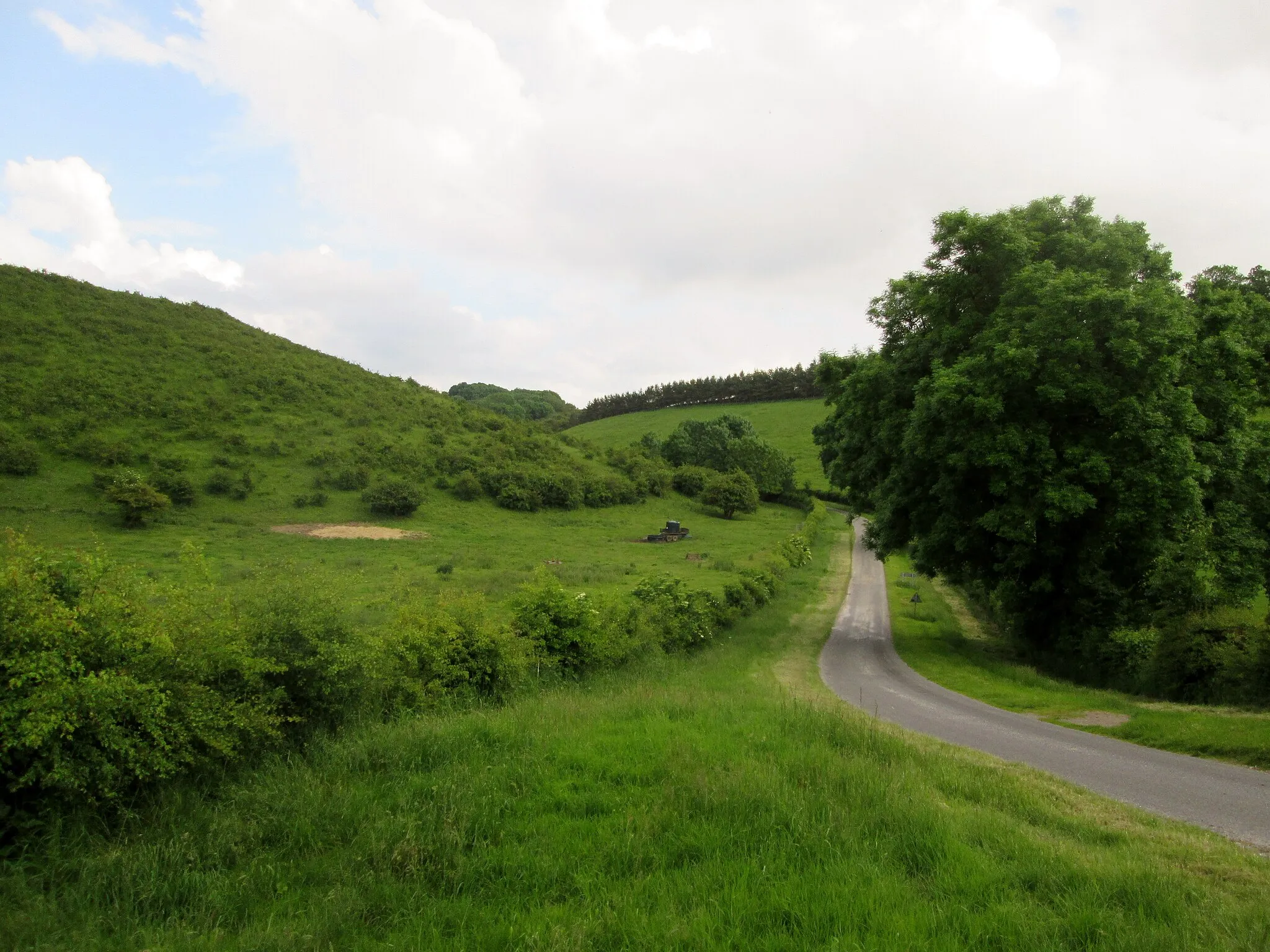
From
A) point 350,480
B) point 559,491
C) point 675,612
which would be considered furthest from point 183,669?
point 559,491

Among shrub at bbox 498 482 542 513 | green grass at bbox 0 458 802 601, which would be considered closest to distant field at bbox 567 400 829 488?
shrub at bbox 498 482 542 513

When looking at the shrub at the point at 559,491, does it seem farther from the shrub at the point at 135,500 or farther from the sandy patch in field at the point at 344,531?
the shrub at the point at 135,500

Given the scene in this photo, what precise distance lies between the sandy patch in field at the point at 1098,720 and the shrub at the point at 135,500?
43.2 metres

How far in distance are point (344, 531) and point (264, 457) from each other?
551 inches

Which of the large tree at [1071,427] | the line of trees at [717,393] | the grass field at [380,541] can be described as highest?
the line of trees at [717,393]

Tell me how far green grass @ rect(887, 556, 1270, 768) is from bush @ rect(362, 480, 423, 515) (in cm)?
3275

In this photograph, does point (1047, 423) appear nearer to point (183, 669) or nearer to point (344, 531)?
point (183, 669)

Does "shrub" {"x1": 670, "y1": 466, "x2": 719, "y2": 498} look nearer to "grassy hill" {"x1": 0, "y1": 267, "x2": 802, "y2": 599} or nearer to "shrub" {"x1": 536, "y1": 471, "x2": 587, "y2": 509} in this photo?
"grassy hill" {"x1": 0, "y1": 267, "x2": 802, "y2": 599}

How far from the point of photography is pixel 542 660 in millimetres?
13125

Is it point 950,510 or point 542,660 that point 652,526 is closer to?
point 950,510

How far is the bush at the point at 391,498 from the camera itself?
47062 millimetres

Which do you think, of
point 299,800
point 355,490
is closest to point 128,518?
point 355,490

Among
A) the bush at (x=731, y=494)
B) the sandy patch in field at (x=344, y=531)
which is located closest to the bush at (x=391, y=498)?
the sandy patch in field at (x=344, y=531)

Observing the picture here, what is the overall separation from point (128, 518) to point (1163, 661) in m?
45.6
